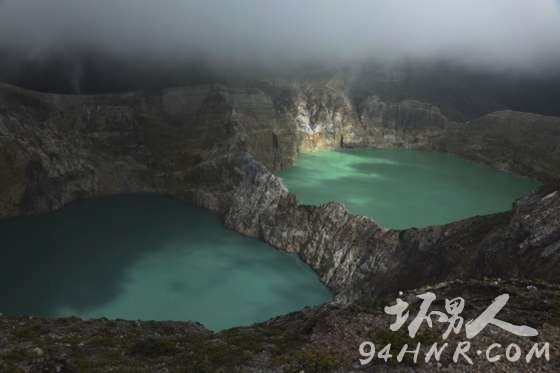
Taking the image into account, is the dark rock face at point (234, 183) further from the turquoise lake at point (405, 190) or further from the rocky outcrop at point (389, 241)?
the turquoise lake at point (405, 190)

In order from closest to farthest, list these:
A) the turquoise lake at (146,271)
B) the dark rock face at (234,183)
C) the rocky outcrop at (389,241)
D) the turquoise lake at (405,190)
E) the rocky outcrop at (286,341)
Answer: the rocky outcrop at (286,341)
the rocky outcrop at (389,241)
the dark rock face at (234,183)
the turquoise lake at (146,271)
the turquoise lake at (405,190)

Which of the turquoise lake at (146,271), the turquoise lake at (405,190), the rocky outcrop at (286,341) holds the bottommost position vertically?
the turquoise lake at (146,271)

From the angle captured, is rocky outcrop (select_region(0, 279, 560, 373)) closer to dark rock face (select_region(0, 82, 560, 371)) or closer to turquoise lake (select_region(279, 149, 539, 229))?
dark rock face (select_region(0, 82, 560, 371))

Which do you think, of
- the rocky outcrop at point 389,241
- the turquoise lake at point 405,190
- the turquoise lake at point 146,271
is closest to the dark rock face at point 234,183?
the rocky outcrop at point 389,241

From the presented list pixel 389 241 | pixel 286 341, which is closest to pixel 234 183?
pixel 389 241

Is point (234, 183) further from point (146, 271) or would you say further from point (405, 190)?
point (146, 271)

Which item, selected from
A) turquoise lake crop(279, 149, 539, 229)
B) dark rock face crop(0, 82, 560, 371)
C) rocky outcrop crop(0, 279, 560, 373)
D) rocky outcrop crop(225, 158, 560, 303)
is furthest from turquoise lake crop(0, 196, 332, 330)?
rocky outcrop crop(0, 279, 560, 373)

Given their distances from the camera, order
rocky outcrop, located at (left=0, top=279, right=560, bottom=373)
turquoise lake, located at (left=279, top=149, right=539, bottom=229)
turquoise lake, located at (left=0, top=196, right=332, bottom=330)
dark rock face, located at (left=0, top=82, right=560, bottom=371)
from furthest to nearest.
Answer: turquoise lake, located at (left=279, top=149, right=539, bottom=229)
turquoise lake, located at (left=0, top=196, right=332, bottom=330)
dark rock face, located at (left=0, top=82, right=560, bottom=371)
rocky outcrop, located at (left=0, top=279, right=560, bottom=373)
